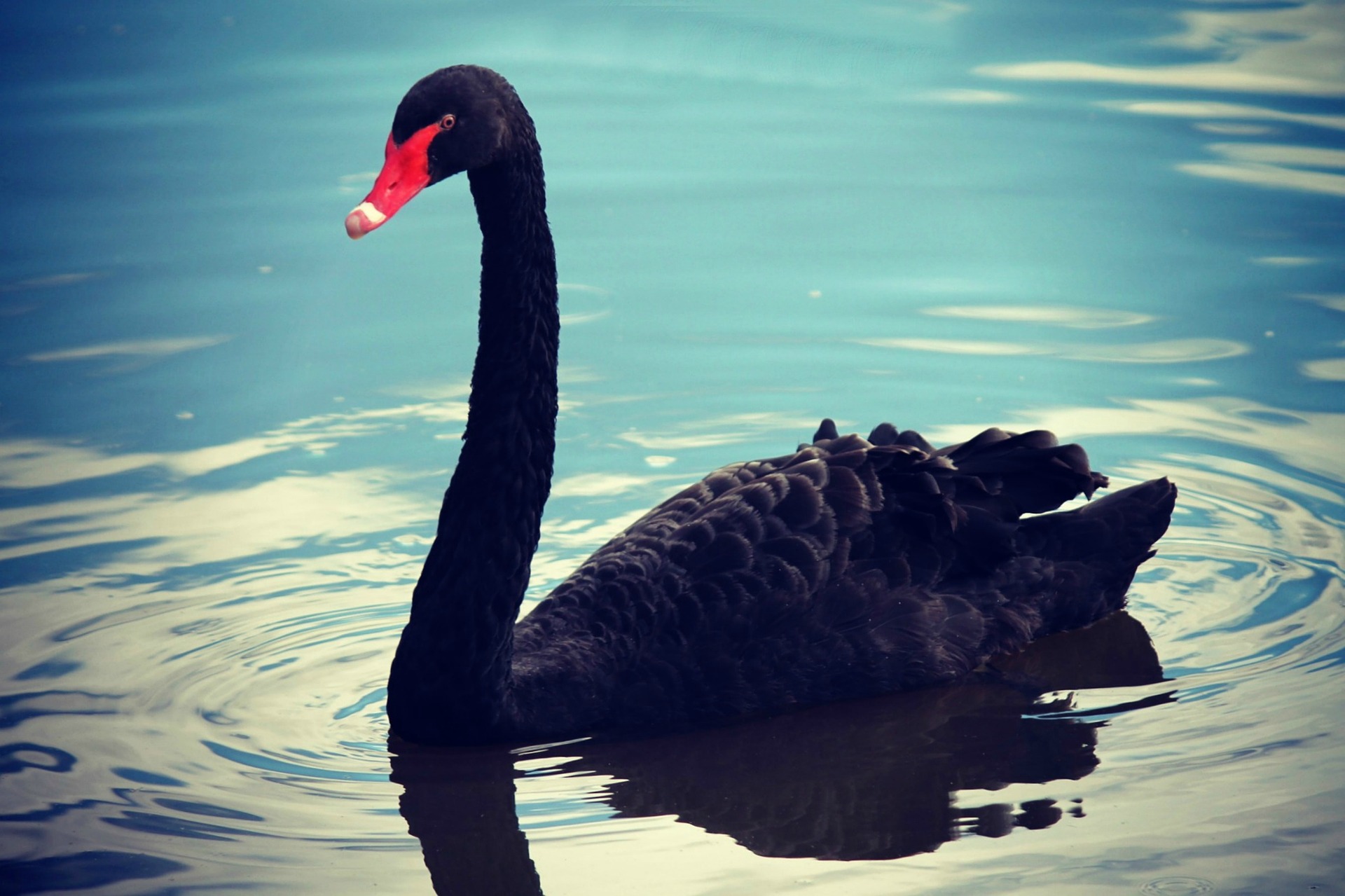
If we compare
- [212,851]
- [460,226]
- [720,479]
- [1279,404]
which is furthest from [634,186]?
[212,851]

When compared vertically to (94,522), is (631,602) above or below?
below

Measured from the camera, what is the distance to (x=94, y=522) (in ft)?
22.6

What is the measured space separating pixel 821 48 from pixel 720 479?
882 centimetres

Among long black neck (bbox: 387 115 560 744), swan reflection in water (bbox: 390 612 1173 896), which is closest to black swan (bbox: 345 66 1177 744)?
long black neck (bbox: 387 115 560 744)

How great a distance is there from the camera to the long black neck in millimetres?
5133

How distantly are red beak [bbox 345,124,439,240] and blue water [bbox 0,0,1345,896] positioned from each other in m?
1.67

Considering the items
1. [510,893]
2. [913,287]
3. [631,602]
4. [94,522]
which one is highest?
[913,287]

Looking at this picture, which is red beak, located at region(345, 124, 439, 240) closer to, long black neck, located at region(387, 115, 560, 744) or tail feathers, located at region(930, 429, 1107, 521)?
long black neck, located at region(387, 115, 560, 744)

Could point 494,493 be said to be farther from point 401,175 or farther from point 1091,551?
point 1091,551

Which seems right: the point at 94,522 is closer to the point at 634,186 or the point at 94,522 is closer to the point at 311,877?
the point at 311,877

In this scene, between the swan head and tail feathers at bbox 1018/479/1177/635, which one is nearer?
the swan head

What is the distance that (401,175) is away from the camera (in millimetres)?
4762

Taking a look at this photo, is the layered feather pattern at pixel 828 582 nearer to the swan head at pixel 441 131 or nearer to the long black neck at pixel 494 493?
the long black neck at pixel 494 493

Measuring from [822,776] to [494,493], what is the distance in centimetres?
129
